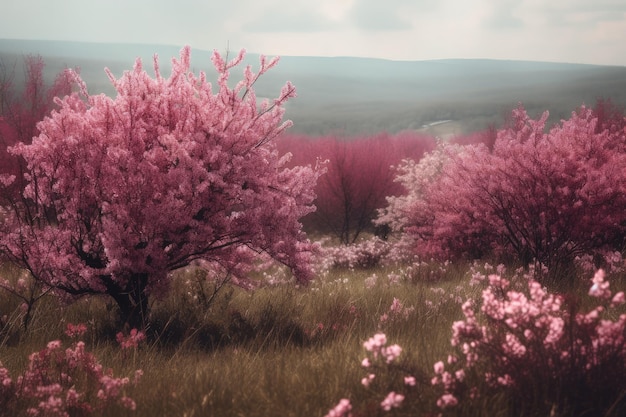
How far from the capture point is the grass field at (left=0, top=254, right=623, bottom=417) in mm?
2865

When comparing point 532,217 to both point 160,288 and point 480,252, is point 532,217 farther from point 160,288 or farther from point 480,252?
point 160,288

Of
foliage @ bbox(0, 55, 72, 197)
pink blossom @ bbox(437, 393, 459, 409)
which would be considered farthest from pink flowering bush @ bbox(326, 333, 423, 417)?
foliage @ bbox(0, 55, 72, 197)

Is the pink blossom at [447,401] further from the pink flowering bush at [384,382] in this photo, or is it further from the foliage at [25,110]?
the foliage at [25,110]

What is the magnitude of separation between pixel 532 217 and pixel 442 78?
59.5 meters

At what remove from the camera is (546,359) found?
8.82 feet

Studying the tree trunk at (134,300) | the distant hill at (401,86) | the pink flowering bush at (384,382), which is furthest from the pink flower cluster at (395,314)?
the distant hill at (401,86)

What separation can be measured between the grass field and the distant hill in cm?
2455

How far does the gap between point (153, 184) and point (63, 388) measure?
1.68 metres

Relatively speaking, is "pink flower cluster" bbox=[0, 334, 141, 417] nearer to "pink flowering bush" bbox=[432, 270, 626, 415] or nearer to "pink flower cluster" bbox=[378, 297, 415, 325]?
"pink flowering bush" bbox=[432, 270, 626, 415]

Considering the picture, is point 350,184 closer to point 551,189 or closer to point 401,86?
point 551,189

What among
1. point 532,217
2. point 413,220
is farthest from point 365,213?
point 532,217

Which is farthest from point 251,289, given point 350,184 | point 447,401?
point 350,184

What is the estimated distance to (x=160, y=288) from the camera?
16.0ft

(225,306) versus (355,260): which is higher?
(225,306)
